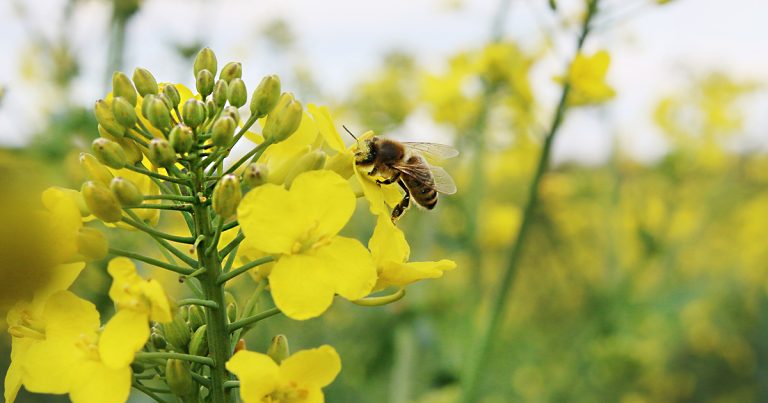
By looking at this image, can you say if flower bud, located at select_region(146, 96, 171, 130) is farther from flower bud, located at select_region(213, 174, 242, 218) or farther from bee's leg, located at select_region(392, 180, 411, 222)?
bee's leg, located at select_region(392, 180, 411, 222)

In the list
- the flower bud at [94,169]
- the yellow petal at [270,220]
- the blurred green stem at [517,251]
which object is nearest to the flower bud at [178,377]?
the yellow petal at [270,220]

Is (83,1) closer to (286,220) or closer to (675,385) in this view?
(286,220)

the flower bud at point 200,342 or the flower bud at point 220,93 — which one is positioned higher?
the flower bud at point 220,93

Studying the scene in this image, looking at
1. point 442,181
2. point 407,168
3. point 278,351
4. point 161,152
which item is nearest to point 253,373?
point 278,351

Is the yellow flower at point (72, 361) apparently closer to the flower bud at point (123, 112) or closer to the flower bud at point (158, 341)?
the flower bud at point (158, 341)

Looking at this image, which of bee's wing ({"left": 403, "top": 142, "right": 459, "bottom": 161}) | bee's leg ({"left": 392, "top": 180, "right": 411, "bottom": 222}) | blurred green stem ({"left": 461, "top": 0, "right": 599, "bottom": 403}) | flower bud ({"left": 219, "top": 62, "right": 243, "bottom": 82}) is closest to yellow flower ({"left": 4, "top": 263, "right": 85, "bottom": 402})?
flower bud ({"left": 219, "top": 62, "right": 243, "bottom": 82})

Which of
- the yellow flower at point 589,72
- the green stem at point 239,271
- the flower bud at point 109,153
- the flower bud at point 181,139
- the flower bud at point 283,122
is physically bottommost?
the yellow flower at point 589,72

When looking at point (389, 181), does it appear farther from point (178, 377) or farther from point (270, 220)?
point (178, 377)
